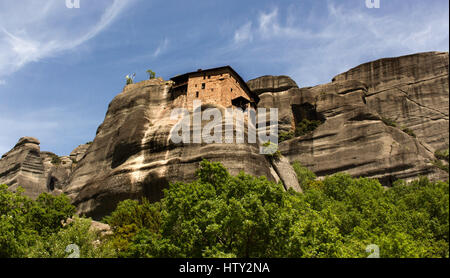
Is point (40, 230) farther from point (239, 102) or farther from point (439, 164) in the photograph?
point (439, 164)

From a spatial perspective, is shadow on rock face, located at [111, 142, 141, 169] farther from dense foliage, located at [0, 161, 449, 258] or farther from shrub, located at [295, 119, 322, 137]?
shrub, located at [295, 119, 322, 137]

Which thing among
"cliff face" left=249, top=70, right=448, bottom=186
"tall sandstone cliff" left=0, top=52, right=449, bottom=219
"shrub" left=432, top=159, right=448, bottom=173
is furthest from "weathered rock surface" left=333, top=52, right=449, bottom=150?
"shrub" left=432, top=159, right=448, bottom=173

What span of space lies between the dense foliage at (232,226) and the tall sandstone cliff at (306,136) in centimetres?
1382

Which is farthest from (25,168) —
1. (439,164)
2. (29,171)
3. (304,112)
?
(439,164)

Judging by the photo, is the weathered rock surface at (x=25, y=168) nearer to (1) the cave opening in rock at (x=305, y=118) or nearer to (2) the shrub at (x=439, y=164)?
(1) the cave opening in rock at (x=305, y=118)

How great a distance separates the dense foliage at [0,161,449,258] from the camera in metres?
21.9

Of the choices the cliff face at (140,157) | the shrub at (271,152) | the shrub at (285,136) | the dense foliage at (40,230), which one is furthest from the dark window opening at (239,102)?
the dense foliage at (40,230)

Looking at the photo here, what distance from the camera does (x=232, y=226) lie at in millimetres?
22062

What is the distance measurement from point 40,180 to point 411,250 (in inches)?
3321

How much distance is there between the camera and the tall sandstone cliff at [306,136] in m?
49.8

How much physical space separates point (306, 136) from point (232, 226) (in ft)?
Answer: 159

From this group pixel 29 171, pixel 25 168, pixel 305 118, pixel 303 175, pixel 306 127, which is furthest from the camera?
pixel 29 171

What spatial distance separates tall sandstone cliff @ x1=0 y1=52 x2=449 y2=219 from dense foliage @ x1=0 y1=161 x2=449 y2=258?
13818 mm

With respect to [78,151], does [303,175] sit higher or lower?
lower
